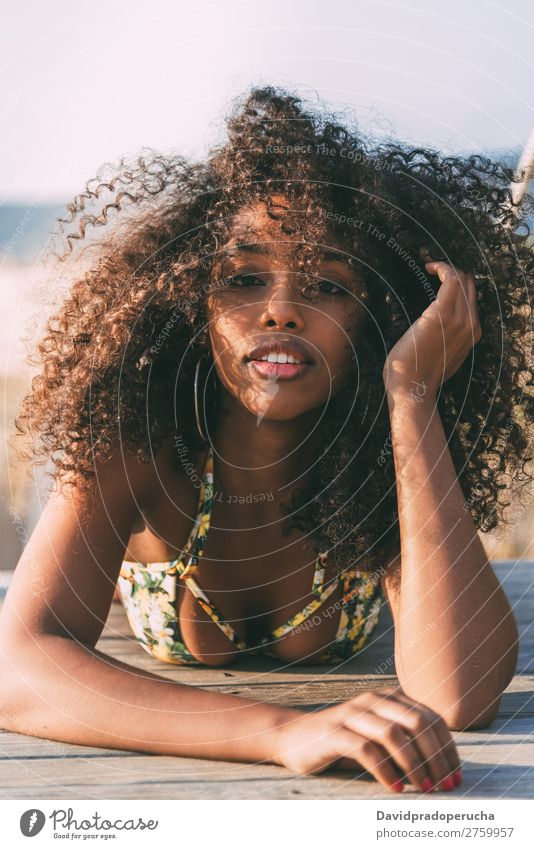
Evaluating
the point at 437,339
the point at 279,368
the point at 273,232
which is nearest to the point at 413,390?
the point at 437,339

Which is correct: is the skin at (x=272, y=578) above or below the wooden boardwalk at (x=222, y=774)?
above

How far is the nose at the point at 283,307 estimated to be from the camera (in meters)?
1.35

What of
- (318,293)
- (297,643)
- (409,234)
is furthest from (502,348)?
(297,643)

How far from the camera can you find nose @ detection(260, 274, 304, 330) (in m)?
1.35

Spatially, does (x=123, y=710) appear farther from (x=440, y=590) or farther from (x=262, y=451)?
(x=262, y=451)

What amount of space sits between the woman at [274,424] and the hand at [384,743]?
0.37ft

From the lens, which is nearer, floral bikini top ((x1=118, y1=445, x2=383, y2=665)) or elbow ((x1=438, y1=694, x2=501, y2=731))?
elbow ((x1=438, y1=694, x2=501, y2=731))

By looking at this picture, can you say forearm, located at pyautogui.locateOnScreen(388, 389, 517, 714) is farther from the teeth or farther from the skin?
the teeth

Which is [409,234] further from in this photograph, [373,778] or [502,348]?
[373,778]

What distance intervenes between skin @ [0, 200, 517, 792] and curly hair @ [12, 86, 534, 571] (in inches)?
1.7

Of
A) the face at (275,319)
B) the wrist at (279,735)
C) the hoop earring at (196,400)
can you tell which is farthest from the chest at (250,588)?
the wrist at (279,735)

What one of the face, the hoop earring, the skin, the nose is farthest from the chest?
the nose

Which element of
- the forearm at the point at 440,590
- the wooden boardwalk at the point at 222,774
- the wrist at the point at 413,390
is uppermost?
the wrist at the point at 413,390

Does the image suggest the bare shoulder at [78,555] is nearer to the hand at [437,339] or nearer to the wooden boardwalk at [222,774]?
the wooden boardwalk at [222,774]
